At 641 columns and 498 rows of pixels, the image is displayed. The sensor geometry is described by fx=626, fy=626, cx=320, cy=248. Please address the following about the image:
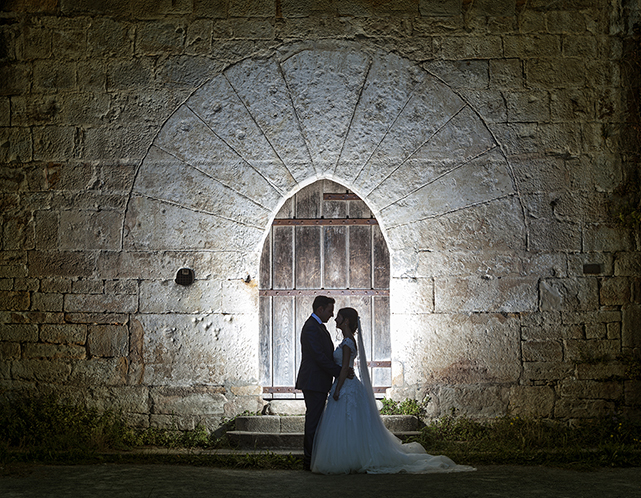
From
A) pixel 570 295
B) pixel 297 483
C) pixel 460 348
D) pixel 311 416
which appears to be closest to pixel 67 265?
pixel 311 416

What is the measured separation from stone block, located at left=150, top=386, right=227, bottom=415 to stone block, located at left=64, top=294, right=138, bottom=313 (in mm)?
716

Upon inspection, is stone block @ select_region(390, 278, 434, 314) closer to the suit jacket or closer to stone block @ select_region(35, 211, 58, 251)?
the suit jacket

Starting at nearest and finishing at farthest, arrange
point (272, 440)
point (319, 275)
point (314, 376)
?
point (314, 376), point (272, 440), point (319, 275)

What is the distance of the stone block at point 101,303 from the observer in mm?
5195

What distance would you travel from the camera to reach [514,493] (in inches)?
143

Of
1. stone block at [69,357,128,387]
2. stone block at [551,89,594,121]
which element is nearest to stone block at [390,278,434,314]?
stone block at [551,89,594,121]

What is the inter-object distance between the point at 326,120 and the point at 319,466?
2.76 m

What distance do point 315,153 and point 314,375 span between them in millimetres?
1893

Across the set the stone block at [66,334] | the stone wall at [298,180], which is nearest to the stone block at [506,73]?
the stone wall at [298,180]

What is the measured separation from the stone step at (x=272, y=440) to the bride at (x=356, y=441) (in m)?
0.58

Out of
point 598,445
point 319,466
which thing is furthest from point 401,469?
point 598,445

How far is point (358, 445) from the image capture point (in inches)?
169

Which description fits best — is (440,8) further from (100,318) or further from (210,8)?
(100,318)

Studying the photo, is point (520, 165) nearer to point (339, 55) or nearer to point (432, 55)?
point (432, 55)
